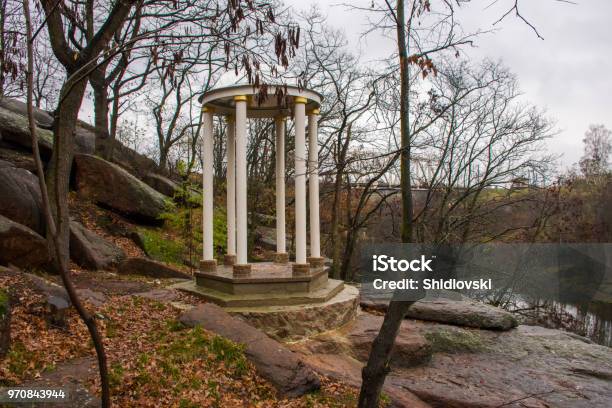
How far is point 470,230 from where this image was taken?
60.2 ft

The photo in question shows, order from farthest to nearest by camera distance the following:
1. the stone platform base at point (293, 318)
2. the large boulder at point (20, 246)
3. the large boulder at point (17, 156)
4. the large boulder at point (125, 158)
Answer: the large boulder at point (125, 158), the large boulder at point (17, 156), the large boulder at point (20, 246), the stone platform base at point (293, 318)

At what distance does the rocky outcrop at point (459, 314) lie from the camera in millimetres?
10398

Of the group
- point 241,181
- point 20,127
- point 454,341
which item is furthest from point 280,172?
point 20,127

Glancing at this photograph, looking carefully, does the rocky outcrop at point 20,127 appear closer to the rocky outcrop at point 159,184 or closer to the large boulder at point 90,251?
the large boulder at point 90,251

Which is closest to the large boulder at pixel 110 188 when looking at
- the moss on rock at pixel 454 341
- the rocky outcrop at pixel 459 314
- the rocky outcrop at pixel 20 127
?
the rocky outcrop at pixel 20 127

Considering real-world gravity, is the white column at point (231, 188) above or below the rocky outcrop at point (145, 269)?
above

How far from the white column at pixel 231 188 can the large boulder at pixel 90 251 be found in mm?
2546

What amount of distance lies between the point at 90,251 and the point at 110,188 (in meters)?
4.21

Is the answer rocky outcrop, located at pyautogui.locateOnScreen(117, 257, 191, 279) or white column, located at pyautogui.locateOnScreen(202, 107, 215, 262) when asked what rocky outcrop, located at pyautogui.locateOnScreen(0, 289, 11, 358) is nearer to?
white column, located at pyautogui.locateOnScreen(202, 107, 215, 262)

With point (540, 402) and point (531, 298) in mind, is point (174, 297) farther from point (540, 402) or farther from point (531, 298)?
point (531, 298)

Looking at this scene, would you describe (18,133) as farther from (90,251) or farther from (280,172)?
(280,172)

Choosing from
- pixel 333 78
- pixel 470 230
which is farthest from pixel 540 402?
pixel 333 78

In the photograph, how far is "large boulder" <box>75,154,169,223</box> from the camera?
46.4 ft

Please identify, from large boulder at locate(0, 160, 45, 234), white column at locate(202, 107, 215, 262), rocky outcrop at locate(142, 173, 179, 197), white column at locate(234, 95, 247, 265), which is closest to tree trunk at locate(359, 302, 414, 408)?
white column at locate(234, 95, 247, 265)
